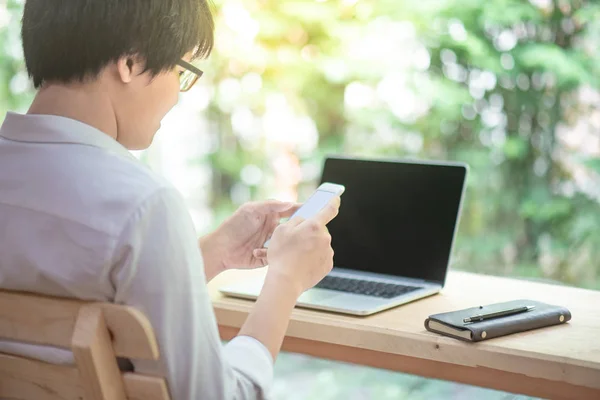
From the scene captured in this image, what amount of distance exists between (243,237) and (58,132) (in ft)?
1.80

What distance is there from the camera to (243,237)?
4.83 ft

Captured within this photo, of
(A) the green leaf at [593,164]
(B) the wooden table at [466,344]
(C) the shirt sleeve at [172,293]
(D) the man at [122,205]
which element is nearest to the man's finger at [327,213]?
(D) the man at [122,205]

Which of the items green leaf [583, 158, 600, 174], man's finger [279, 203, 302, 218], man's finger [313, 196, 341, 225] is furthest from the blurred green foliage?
man's finger [313, 196, 341, 225]

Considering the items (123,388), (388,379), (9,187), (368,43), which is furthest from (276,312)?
(368,43)

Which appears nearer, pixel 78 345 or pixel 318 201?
pixel 78 345

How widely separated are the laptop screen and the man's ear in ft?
2.54

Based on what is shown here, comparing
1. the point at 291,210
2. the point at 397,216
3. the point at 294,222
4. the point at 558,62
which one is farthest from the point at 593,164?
the point at 294,222

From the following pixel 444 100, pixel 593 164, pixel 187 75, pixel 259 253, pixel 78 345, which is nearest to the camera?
pixel 78 345

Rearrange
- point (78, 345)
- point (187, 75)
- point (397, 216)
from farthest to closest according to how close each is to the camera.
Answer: point (397, 216) < point (187, 75) < point (78, 345)

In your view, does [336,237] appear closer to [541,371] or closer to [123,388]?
[541,371]

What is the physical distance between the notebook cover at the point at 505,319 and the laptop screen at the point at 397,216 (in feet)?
0.80

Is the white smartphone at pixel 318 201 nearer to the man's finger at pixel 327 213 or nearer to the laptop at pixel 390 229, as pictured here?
the man's finger at pixel 327 213

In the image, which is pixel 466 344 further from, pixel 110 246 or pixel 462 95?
pixel 462 95

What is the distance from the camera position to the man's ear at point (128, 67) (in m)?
1.01
